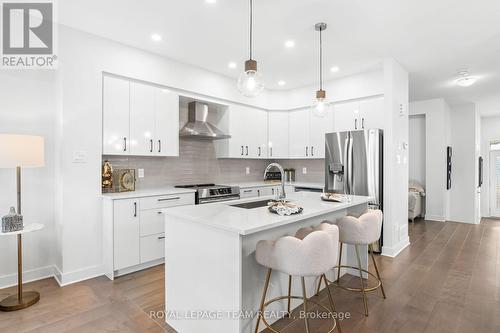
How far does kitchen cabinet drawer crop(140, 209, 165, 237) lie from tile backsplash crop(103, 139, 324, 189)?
0.70 meters

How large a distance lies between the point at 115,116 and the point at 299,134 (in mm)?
3279

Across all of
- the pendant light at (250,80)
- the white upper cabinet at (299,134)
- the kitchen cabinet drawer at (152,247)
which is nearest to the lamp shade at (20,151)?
the kitchen cabinet drawer at (152,247)

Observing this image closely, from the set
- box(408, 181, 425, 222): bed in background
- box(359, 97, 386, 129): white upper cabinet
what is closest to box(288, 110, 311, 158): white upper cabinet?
box(359, 97, 386, 129): white upper cabinet

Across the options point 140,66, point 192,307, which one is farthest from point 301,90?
point 192,307

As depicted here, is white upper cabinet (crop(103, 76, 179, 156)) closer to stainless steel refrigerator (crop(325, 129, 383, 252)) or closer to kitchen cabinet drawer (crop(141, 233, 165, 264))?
kitchen cabinet drawer (crop(141, 233, 165, 264))

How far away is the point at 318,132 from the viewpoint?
5121mm

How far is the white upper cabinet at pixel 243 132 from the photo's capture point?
15.9ft

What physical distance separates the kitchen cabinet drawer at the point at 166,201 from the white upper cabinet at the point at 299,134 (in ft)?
8.03

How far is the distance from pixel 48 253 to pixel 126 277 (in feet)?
3.04

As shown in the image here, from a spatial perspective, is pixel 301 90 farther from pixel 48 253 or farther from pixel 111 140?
pixel 48 253

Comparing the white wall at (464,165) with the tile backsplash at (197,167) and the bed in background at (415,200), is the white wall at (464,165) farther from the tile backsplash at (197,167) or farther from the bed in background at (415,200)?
the tile backsplash at (197,167)

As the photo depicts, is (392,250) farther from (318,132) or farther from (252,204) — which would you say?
(252,204)

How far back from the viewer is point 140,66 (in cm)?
359

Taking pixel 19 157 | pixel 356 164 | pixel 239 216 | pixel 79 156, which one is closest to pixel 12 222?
pixel 19 157
